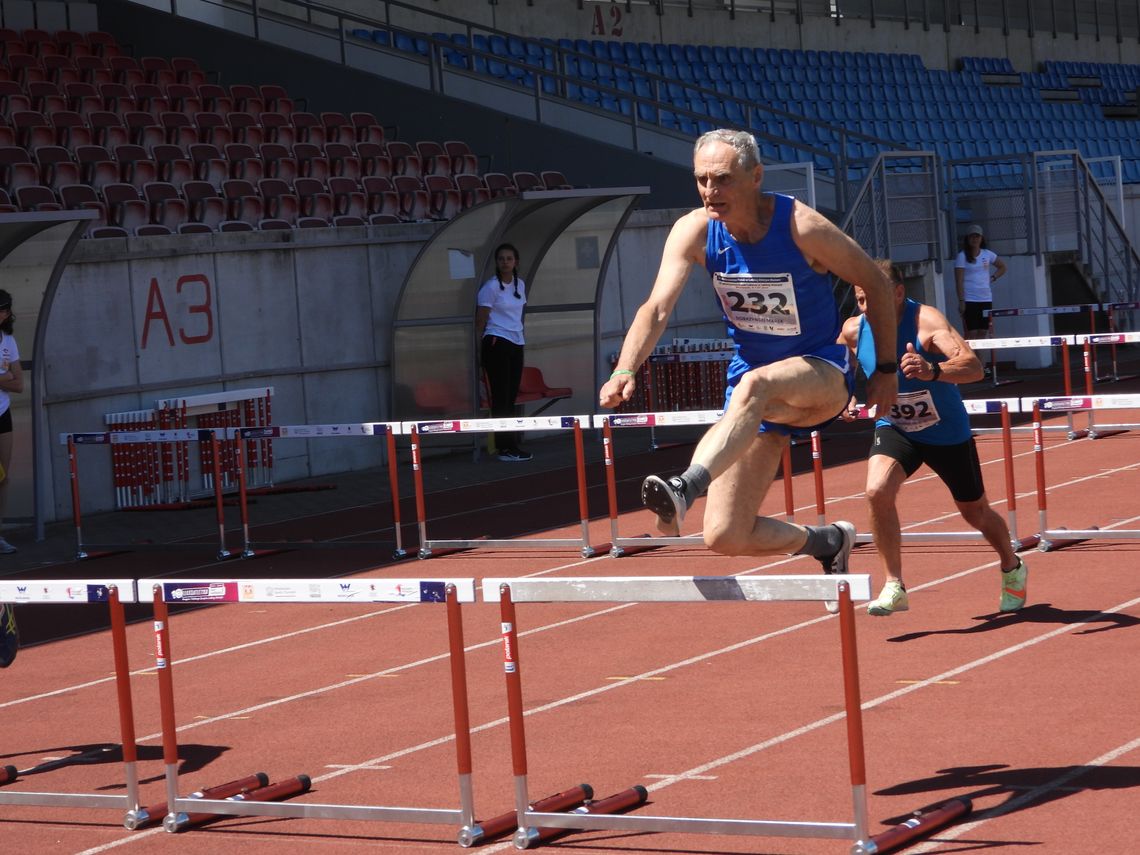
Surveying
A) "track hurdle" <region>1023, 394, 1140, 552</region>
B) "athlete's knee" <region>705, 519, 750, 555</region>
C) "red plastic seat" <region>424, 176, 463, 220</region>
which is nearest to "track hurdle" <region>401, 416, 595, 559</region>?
"track hurdle" <region>1023, 394, 1140, 552</region>

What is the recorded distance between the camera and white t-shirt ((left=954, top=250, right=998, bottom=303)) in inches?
915

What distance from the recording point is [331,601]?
5809 mm

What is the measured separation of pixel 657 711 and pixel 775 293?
2269 millimetres

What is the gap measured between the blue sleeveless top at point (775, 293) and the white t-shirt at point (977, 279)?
1750cm

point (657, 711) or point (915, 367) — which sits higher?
point (915, 367)

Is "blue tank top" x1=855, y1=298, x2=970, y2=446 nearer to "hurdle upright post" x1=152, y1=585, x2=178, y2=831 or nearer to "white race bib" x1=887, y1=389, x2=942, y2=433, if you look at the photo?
"white race bib" x1=887, y1=389, x2=942, y2=433

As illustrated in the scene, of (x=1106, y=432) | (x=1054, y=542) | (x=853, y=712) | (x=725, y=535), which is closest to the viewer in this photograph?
(x=853, y=712)

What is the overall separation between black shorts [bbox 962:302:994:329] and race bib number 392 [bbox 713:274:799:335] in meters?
17.7

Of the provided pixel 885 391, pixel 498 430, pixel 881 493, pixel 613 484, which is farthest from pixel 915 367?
pixel 498 430

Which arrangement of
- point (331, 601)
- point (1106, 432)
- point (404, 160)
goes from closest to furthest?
point (331, 601) < point (1106, 432) < point (404, 160)

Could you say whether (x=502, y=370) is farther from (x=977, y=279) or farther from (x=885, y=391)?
(x=885, y=391)

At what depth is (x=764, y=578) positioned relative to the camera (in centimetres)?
540

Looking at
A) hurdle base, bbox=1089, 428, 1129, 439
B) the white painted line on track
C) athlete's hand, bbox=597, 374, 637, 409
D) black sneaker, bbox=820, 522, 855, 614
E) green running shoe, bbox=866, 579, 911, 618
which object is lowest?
the white painted line on track

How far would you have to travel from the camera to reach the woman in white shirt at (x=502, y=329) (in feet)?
60.1
